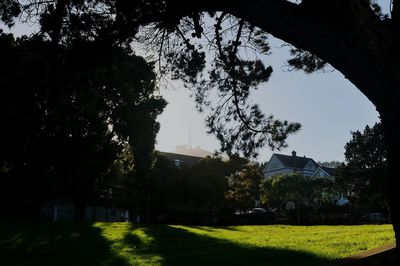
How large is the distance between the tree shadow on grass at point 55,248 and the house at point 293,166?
251 ft

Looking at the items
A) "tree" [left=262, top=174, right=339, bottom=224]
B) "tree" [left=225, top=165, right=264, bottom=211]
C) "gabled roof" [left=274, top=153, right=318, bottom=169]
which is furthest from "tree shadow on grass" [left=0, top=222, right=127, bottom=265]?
Result: "gabled roof" [left=274, top=153, right=318, bottom=169]

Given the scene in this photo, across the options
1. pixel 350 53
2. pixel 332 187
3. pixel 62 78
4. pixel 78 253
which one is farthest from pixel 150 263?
pixel 332 187

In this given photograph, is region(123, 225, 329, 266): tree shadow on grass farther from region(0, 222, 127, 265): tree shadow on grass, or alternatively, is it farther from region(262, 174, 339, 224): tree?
region(262, 174, 339, 224): tree

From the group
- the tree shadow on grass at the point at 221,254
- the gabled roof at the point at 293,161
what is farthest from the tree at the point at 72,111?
the gabled roof at the point at 293,161

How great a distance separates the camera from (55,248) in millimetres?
11727

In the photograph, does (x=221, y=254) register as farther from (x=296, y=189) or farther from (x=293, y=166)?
(x=293, y=166)

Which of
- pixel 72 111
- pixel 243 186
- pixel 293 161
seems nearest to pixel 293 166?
pixel 293 161

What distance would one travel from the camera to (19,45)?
7.71m

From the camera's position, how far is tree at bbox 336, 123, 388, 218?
161 ft

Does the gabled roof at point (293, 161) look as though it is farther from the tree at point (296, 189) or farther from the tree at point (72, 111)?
the tree at point (72, 111)

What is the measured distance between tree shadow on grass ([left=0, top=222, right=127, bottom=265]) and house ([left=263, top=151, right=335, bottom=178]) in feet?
251

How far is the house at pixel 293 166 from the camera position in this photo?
89.9m

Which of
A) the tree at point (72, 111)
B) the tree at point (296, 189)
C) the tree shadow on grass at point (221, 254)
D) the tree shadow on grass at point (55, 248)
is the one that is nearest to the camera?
the tree at point (72, 111)

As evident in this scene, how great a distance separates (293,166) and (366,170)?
36710mm
